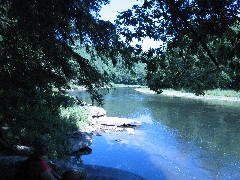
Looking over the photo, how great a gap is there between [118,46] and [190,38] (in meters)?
2.78

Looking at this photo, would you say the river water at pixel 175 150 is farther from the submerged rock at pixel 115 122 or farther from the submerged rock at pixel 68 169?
the submerged rock at pixel 68 169

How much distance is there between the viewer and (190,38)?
18.2 ft

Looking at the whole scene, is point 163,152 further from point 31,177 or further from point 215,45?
point 31,177

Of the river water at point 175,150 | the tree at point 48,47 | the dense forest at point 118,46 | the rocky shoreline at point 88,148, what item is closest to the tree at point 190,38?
the dense forest at point 118,46

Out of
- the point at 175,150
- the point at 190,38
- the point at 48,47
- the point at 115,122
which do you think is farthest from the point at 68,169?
the point at 115,122

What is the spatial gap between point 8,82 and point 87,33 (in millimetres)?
A: 3261

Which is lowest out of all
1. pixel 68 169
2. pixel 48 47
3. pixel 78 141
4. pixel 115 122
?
pixel 115 122

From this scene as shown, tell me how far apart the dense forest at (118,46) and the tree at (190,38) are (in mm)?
14

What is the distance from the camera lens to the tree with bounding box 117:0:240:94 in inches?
179

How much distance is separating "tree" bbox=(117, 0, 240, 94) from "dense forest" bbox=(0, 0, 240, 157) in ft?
0.05

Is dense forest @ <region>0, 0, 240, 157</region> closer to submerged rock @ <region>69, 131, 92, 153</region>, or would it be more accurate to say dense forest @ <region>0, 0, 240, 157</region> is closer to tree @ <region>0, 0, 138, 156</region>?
tree @ <region>0, 0, 138, 156</region>

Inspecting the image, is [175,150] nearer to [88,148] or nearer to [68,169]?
[88,148]

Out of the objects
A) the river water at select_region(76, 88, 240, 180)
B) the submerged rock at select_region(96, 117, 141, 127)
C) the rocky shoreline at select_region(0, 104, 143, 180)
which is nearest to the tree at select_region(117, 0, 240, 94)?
the rocky shoreline at select_region(0, 104, 143, 180)

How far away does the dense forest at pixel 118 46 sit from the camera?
4.85 meters
